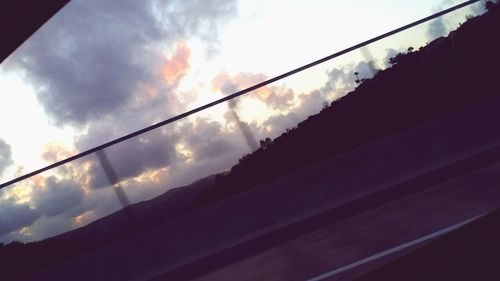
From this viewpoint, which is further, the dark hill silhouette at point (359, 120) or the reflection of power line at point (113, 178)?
the dark hill silhouette at point (359, 120)

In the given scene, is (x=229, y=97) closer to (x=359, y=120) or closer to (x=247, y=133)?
(x=247, y=133)

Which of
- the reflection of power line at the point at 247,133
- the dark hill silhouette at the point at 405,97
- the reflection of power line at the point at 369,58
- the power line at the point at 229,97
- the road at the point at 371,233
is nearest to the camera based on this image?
the road at the point at 371,233

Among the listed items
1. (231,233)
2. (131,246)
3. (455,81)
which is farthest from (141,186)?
(455,81)

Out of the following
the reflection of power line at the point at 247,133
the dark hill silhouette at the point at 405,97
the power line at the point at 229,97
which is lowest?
the dark hill silhouette at the point at 405,97

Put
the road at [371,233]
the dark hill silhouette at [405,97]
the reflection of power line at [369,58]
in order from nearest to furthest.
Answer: the road at [371,233]
the reflection of power line at [369,58]
the dark hill silhouette at [405,97]

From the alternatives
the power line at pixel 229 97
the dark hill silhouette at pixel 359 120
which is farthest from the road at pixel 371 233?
the power line at pixel 229 97

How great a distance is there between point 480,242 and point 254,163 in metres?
6.58

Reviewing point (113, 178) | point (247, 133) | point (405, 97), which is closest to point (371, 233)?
point (247, 133)

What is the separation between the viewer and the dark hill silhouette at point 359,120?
7.03 m

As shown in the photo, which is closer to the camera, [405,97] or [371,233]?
[371,233]

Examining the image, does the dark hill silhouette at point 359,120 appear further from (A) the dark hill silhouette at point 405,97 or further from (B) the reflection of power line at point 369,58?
(B) the reflection of power line at point 369,58

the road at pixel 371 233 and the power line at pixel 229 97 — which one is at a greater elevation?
the power line at pixel 229 97

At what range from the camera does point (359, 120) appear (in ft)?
27.0

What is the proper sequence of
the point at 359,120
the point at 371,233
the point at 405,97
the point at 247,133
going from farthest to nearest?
the point at 359,120 → the point at 405,97 → the point at 247,133 → the point at 371,233
